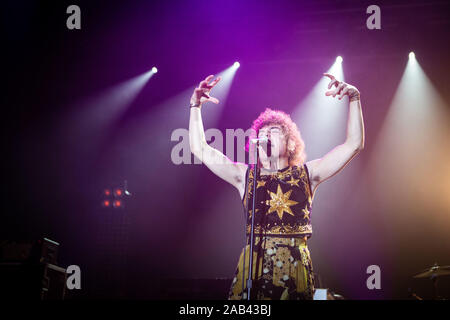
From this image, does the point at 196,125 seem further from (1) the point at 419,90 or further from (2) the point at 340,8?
(1) the point at 419,90

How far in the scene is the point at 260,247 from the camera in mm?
2107

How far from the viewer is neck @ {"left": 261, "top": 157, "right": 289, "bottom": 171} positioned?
243 centimetres

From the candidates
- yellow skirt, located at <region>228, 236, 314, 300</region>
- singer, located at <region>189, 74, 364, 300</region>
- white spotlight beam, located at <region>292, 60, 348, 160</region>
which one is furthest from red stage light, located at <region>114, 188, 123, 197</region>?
yellow skirt, located at <region>228, 236, 314, 300</region>

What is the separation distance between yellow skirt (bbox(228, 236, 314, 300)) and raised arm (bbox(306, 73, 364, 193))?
1.50ft

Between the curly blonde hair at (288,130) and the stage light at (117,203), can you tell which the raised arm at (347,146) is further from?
the stage light at (117,203)

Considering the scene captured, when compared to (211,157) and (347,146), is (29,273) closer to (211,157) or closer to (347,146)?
(211,157)

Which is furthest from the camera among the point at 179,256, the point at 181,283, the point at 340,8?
the point at 179,256

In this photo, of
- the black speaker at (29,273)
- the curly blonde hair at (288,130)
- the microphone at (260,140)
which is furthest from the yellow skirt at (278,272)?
the black speaker at (29,273)

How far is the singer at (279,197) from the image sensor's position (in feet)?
6.65

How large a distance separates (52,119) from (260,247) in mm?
6603

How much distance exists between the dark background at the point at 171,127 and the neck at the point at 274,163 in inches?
181

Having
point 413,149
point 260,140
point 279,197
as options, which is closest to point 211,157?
point 260,140

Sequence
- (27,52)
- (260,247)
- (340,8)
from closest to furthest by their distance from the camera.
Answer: (260,247)
(340,8)
(27,52)
